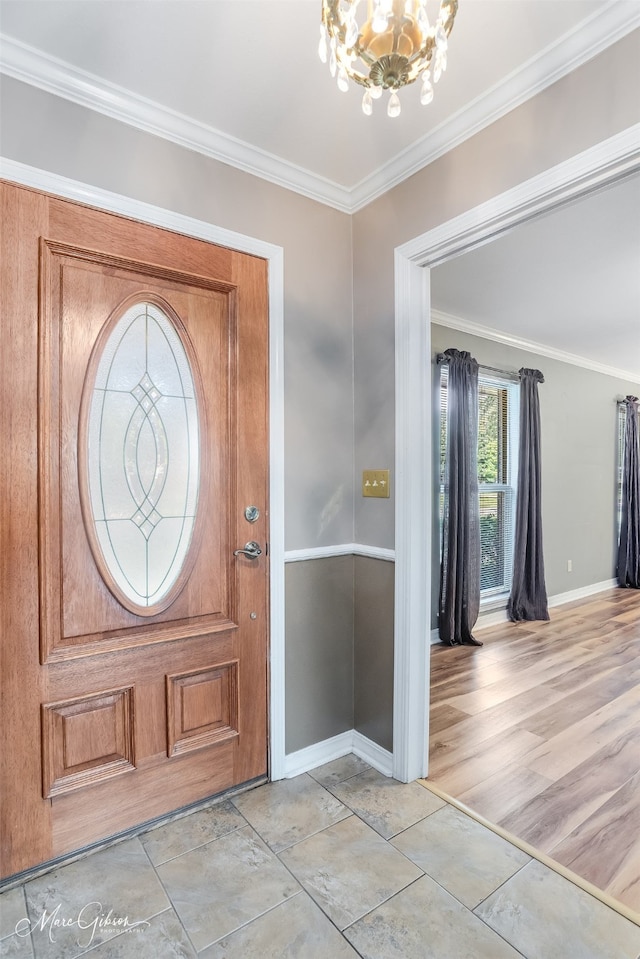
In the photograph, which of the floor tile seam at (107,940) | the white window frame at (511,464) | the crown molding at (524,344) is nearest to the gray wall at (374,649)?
the floor tile seam at (107,940)

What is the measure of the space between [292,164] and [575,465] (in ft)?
15.1

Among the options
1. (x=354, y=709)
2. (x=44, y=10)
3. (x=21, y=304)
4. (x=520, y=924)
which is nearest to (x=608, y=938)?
(x=520, y=924)

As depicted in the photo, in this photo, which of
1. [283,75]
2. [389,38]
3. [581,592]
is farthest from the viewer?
[581,592]

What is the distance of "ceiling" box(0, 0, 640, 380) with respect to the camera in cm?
145

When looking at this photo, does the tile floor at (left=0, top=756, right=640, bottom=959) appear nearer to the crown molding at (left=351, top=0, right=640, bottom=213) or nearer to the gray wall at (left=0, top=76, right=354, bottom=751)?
the gray wall at (left=0, top=76, right=354, bottom=751)

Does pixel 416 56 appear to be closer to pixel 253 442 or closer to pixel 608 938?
pixel 253 442

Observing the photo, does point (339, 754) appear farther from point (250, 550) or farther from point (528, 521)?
point (528, 521)

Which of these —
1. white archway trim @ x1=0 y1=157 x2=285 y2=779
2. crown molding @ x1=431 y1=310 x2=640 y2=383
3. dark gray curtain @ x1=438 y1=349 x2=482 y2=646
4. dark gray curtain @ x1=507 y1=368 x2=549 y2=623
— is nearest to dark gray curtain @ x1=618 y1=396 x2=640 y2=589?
crown molding @ x1=431 y1=310 x2=640 y2=383

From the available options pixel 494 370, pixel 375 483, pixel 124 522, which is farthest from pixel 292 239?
pixel 494 370

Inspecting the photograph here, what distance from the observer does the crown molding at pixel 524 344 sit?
4152mm

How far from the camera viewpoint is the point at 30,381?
163cm

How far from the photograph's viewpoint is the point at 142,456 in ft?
6.05

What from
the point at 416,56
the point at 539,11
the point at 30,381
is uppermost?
the point at 539,11

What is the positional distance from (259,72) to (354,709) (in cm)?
251
